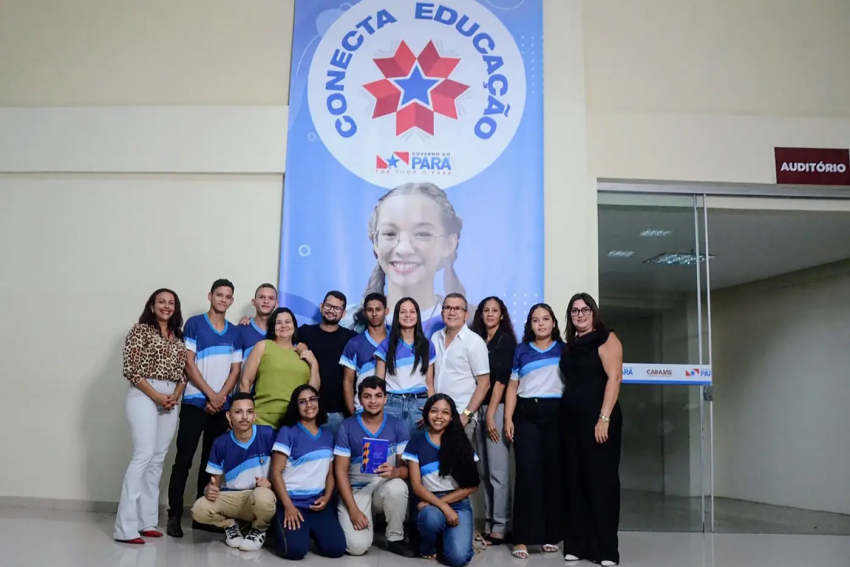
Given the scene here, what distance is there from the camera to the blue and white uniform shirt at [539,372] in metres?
3.72

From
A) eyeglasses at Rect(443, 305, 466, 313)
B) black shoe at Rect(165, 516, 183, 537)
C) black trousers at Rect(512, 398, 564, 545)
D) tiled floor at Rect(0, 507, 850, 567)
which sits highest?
eyeglasses at Rect(443, 305, 466, 313)

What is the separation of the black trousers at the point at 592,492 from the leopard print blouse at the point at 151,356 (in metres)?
2.07

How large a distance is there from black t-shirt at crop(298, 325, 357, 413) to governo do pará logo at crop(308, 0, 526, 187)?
1214 millimetres

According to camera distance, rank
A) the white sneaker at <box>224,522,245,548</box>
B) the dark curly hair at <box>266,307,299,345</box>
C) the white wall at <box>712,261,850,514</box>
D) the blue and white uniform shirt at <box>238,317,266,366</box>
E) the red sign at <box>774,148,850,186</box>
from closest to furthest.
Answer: the white sneaker at <box>224,522,245,548</box> → the dark curly hair at <box>266,307,299,345</box> → the blue and white uniform shirt at <box>238,317,266,366</box> → the red sign at <box>774,148,850,186</box> → the white wall at <box>712,261,850,514</box>

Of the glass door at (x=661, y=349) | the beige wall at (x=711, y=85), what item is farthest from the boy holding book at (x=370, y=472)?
the beige wall at (x=711, y=85)

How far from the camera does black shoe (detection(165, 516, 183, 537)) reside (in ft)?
12.4

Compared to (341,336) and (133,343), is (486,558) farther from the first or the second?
(133,343)

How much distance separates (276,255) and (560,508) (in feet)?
7.90

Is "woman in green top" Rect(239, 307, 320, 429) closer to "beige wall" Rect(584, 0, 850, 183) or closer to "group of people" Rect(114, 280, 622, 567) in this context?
"group of people" Rect(114, 280, 622, 567)

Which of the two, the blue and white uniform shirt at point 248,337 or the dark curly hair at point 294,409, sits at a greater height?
the blue and white uniform shirt at point 248,337

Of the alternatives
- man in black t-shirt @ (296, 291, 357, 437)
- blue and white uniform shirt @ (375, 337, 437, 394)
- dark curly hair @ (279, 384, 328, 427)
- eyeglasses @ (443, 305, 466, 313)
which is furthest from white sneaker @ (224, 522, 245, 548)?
eyeglasses @ (443, 305, 466, 313)

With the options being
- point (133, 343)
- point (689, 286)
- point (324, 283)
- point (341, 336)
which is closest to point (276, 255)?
point (324, 283)

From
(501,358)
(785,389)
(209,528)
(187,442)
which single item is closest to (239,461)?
(187,442)

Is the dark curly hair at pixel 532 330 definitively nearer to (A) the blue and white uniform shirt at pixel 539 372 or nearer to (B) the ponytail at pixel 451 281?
(A) the blue and white uniform shirt at pixel 539 372
